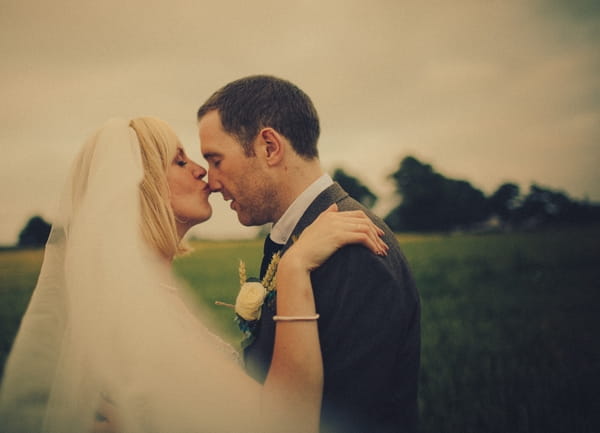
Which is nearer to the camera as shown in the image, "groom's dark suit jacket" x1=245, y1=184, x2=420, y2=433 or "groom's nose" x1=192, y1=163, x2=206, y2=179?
"groom's dark suit jacket" x1=245, y1=184, x2=420, y2=433

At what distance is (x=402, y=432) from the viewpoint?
6.54ft

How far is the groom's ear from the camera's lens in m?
2.40

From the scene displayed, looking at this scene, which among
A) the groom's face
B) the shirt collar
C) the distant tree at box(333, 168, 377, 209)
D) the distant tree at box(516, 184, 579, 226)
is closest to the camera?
the shirt collar

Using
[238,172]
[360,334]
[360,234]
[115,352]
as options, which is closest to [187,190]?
[238,172]

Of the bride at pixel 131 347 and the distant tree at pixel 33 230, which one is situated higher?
the distant tree at pixel 33 230

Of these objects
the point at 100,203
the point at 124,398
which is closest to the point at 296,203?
the point at 100,203

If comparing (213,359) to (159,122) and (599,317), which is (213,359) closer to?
(159,122)

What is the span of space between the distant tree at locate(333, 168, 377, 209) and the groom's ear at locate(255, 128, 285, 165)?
2998 inches

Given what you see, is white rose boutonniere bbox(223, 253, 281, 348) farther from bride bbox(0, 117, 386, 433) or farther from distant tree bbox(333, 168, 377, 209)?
distant tree bbox(333, 168, 377, 209)

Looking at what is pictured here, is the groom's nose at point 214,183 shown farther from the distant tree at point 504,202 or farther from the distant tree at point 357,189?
the distant tree at point 504,202

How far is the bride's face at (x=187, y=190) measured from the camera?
3.13 m

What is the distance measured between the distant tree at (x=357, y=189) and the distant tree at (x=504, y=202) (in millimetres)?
27672

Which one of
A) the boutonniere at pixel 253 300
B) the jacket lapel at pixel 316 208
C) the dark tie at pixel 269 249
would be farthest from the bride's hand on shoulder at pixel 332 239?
the dark tie at pixel 269 249

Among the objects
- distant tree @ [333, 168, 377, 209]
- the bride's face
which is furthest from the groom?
distant tree @ [333, 168, 377, 209]
